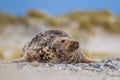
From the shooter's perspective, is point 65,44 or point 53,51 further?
point 53,51

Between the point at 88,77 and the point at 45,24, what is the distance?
3388 cm

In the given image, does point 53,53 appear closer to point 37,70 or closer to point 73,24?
point 37,70

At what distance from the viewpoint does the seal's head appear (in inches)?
480

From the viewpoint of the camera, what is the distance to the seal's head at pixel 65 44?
12198mm

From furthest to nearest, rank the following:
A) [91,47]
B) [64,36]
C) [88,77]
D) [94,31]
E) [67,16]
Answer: [67,16] → [94,31] → [91,47] → [64,36] → [88,77]

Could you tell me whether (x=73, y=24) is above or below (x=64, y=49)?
above

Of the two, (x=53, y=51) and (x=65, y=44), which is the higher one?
(x=65, y=44)

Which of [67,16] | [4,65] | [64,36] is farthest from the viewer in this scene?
[67,16]

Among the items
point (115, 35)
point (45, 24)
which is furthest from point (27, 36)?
point (115, 35)

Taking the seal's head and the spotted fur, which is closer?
the seal's head

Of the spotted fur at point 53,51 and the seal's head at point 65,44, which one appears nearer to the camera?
the seal's head at point 65,44

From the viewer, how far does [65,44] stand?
12.5 metres

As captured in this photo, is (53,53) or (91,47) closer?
(53,53)

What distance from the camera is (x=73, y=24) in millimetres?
45312
